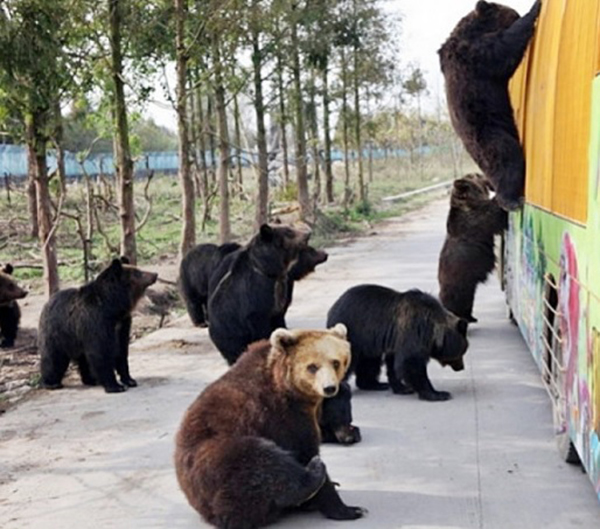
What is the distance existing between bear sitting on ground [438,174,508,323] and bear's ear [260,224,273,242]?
2384 mm

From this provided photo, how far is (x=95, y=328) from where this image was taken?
353 inches

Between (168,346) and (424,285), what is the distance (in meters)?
4.91

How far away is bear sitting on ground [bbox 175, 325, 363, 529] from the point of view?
5145 millimetres

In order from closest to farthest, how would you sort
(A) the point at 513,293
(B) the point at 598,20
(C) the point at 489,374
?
(B) the point at 598,20 → (C) the point at 489,374 → (A) the point at 513,293

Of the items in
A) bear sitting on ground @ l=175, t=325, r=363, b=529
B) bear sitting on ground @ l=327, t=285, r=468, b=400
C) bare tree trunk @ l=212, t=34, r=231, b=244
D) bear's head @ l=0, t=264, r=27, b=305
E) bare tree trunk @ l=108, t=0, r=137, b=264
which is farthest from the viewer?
bare tree trunk @ l=212, t=34, r=231, b=244

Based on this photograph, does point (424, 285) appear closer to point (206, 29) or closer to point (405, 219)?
point (206, 29)

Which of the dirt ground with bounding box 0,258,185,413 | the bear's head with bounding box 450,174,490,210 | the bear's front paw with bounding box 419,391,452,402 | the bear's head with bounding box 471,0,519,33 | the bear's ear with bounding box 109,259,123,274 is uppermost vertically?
the bear's head with bounding box 471,0,519,33

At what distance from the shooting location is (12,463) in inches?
274

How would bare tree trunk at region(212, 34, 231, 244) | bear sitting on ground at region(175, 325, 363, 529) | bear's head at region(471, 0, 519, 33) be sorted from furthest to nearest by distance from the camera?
bare tree trunk at region(212, 34, 231, 244), bear's head at region(471, 0, 519, 33), bear sitting on ground at region(175, 325, 363, 529)

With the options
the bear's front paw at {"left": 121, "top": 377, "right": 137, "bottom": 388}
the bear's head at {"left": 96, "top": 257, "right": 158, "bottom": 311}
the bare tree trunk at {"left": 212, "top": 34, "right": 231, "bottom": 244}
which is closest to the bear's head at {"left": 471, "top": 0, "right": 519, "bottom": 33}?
the bear's head at {"left": 96, "top": 257, "right": 158, "bottom": 311}

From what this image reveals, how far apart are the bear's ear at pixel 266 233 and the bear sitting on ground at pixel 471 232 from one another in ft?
7.82

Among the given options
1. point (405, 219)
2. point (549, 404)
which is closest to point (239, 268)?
point (549, 404)

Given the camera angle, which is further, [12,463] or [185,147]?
[185,147]

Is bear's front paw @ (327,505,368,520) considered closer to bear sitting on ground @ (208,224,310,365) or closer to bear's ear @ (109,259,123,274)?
bear sitting on ground @ (208,224,310,365)
